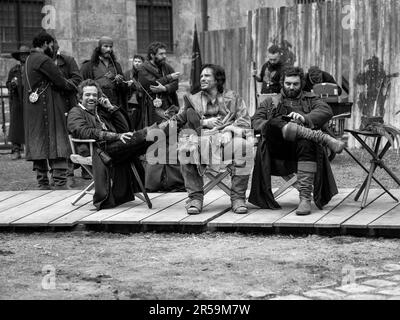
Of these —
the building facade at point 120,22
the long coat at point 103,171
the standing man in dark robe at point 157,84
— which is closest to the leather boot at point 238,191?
the long coat at point 103,171

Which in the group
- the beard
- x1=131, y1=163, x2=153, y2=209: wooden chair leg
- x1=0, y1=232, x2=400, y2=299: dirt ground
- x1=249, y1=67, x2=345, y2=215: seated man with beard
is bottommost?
x1=0, y1=232, x2=400, y2=299: dirt ground

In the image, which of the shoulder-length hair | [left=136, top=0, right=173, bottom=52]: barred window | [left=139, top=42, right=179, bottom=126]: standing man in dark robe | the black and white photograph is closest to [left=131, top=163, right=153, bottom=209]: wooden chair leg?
the black and white photograph

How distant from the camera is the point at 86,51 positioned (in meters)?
23.2

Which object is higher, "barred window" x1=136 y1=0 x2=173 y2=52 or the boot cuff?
"barred window" x1=136 y1=0 x2=173 y2=52

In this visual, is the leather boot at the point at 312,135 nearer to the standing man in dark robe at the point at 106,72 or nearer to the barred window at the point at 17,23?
the standing man in dark robe at the point at 106,72

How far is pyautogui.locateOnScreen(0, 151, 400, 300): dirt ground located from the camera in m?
6.84

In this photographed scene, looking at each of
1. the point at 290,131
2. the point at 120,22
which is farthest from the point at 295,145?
the point at 120,22

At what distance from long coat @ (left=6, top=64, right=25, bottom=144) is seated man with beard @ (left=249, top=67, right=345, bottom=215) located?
8.26m

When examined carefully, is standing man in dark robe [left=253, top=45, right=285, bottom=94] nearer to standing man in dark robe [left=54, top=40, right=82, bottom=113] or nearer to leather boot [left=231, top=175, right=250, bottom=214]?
standing man in dark robe [left=54, top=40, right=82, bottom=113]

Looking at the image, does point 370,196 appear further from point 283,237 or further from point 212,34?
point 212,34

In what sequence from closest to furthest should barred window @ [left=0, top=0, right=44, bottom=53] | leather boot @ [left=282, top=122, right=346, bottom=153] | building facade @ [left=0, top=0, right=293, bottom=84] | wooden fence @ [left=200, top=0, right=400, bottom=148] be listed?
leather boot @ [left=282, top=122, right=346, bottom=153] < wooden fence @ [left=200, top=0, right=400, bottom=148] < barred window @ [left=0, top=0, right=44, bottom=53] < building facade @ [left=0, top=0, right=293, bottom=84]

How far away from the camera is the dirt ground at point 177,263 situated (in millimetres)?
6844
